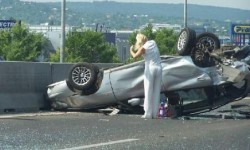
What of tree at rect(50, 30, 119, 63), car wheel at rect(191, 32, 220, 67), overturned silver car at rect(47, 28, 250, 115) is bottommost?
tree at rect(50, 30, 119, 63)

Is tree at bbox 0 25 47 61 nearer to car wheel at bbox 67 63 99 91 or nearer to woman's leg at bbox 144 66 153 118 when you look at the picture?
car wheel at bbox 67 63 99 91

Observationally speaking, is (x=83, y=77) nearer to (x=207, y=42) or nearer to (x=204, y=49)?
(x=204, y=49)

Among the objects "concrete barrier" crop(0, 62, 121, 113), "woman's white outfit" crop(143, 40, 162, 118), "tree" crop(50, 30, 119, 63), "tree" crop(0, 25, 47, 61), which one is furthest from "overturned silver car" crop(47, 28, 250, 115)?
"tree" crop(0, 25, 47, 61)

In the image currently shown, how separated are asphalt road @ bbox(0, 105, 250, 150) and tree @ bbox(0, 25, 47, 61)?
53.1 metres

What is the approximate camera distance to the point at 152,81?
42.2ft

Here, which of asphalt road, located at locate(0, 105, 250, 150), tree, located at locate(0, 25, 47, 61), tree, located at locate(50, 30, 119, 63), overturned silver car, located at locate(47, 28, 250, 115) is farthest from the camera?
tree, located at locate(0, 25, 47, 61)

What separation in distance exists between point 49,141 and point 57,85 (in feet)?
17.9

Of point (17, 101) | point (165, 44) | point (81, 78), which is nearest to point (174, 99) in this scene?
point (81, 78)

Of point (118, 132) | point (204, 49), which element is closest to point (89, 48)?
point (204, 49)

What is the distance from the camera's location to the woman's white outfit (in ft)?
42.0

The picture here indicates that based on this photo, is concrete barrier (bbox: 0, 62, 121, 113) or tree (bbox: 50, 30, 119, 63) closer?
concrete barrier (bbox: 0, 62, 121, 113)

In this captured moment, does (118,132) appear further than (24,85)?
No

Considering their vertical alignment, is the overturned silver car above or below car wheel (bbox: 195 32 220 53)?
below

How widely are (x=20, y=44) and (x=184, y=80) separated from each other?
54787 millimetres
